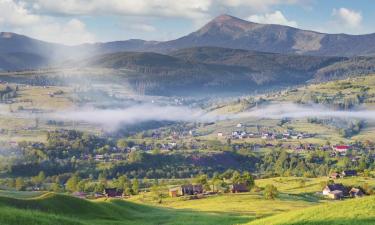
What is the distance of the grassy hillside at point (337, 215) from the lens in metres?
42.5

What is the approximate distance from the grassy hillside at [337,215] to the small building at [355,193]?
95995 millimetres

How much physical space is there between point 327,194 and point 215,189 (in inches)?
1073

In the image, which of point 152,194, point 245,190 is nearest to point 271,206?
point 245,190

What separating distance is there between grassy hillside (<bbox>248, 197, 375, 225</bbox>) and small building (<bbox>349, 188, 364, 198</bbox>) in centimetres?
9600

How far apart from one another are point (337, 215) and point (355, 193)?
102304mm

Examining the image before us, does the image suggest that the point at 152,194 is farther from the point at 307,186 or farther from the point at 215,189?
the point at 307,186

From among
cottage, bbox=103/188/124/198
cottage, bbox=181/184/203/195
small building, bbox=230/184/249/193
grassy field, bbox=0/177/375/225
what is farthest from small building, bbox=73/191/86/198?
small building, bbox=230/184/249/193

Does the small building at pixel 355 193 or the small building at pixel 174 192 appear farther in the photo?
the small building at pixel 174 192

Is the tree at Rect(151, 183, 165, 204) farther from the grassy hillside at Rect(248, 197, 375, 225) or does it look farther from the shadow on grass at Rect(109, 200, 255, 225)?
the grassy hillside at Rect(248, 197, 375, 225)

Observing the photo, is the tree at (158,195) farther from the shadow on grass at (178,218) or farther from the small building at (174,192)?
the shadow on grass at (178,218)

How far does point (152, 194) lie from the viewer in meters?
147

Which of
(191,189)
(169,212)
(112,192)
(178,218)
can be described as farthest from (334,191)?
(178,218)

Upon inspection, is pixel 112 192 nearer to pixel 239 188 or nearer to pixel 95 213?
pixel 239 188

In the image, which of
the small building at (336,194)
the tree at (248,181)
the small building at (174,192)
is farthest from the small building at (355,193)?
the small building at (174,192)
